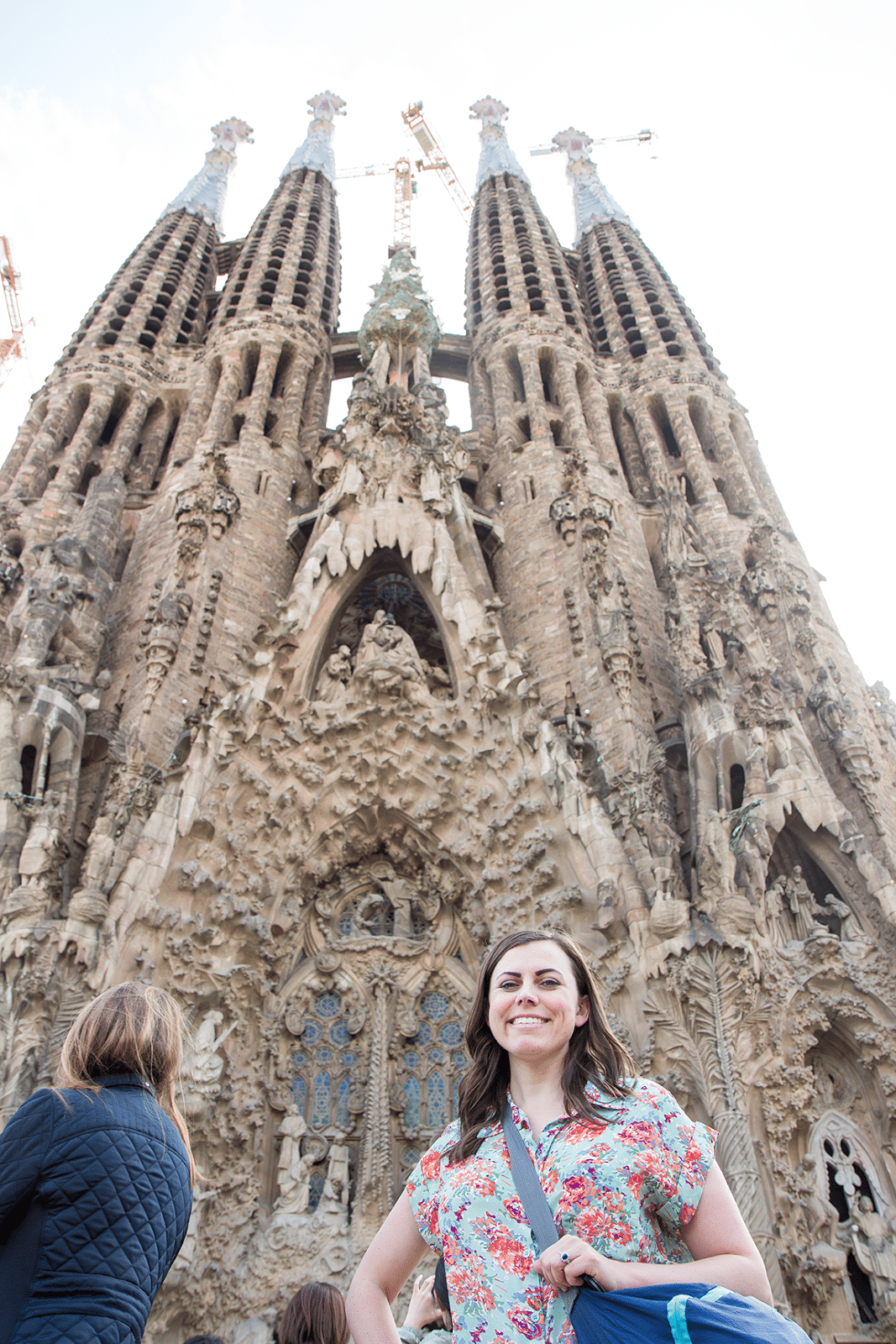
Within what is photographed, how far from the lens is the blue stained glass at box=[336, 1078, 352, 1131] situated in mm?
8070

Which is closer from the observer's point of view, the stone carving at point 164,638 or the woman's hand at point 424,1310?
the woman's hand at point 424,1310

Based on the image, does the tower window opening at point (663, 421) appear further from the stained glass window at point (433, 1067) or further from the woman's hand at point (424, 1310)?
the woman's hand at point (424, 1310)

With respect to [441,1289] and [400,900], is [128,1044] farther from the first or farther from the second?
[400,900]

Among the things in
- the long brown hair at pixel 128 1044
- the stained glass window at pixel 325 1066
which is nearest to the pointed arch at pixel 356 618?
the stained glass window at pixel 325 1066

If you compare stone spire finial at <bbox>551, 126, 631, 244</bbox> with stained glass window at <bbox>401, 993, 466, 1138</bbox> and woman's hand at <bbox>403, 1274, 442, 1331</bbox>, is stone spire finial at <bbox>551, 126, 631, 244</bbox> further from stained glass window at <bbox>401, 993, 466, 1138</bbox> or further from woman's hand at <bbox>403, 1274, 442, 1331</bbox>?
woman's hand at <bbox>403, 1274, 442, 1331</bbox>

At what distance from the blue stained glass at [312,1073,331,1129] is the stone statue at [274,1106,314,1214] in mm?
165

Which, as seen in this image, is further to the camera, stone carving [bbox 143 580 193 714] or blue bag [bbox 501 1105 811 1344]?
stone carving [bbox 143 580 193 714]

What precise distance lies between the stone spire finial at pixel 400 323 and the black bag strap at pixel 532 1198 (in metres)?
14.3

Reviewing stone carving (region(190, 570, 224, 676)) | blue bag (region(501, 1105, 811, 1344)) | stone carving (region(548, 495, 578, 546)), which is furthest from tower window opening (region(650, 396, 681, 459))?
blue bag (region(501, 1105, 811, 1344))

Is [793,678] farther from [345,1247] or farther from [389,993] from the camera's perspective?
[345,1247]

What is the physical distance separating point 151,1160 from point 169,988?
593 cm

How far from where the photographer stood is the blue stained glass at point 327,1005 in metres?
8.70

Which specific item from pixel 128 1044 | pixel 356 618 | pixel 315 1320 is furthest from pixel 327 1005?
pixel 128 1044

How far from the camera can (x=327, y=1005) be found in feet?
28.8
